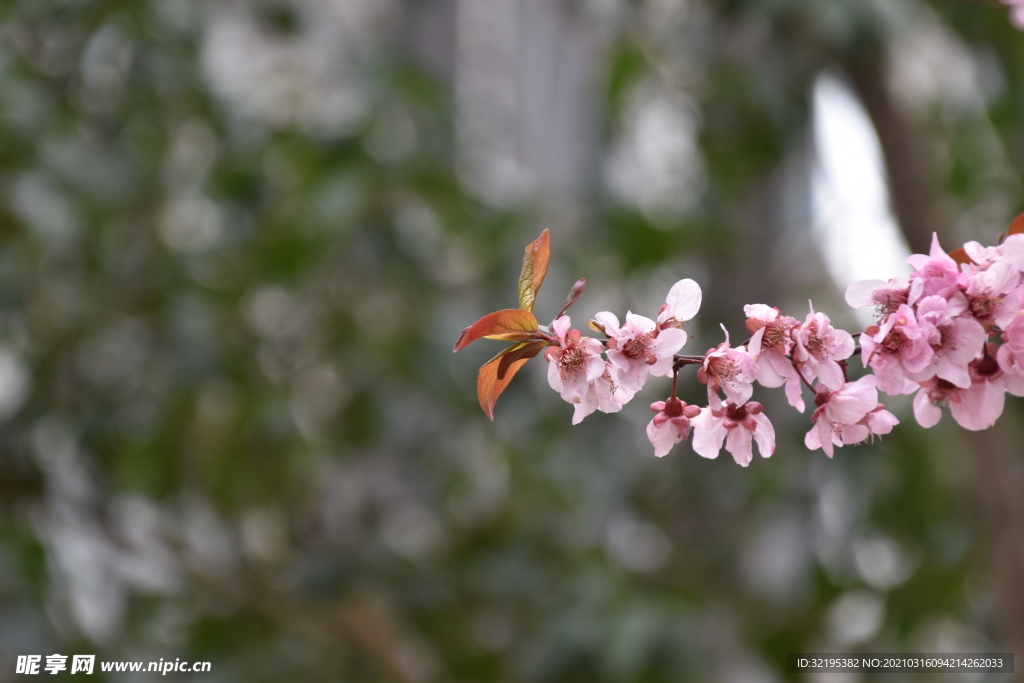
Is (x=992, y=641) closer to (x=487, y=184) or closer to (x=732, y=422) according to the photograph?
(x=487, y=184)

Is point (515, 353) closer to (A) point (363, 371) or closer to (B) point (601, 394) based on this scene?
(B) point (601, 394)

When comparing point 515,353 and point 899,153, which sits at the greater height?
point 515,353

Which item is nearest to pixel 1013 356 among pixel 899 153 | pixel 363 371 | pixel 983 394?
pixel 983 394

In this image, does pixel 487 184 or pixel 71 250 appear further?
pixel 487 184

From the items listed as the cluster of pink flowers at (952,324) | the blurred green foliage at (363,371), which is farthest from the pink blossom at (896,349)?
the blurred green foliage at (363,371)

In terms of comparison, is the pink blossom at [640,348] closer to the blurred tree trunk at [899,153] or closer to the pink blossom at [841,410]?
the pink blossom at [841,410]

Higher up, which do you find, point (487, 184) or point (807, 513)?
Answer: point (487, 184)

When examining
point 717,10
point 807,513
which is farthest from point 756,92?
point 807,513
